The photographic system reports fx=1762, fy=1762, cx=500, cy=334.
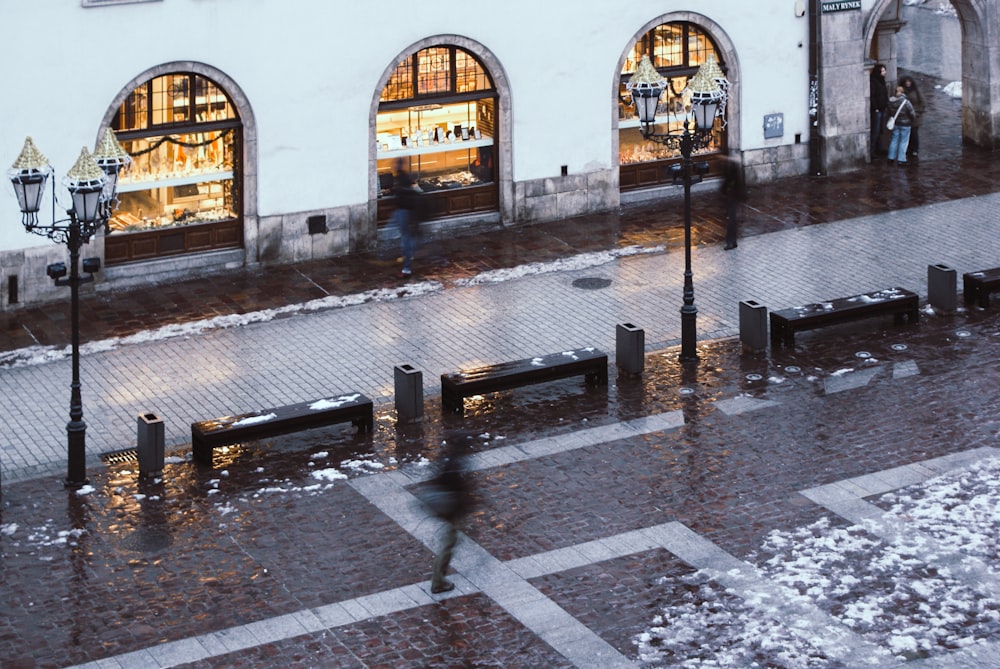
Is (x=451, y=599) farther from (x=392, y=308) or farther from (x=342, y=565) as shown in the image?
(x=392, y=308)

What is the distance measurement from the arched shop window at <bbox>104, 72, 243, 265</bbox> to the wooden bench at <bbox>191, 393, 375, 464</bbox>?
6.79 m

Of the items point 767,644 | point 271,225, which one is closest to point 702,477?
point 767,644

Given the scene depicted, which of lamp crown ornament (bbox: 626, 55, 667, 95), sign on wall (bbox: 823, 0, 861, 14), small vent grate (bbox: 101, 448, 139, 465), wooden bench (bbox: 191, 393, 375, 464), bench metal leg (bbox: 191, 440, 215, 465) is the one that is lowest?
small vent grate (bbox: 101, 448, 139, 465)

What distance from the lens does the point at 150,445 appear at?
19.0 meters

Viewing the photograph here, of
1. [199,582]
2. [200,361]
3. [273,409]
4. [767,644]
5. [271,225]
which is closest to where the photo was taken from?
[767,644]

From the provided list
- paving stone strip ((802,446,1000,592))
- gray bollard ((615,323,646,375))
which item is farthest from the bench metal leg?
paving stone strip ((802,446,1000,592))

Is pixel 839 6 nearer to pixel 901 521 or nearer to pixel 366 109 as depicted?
pixel 366 109

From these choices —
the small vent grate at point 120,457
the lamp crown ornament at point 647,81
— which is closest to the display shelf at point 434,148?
the lamp crown ornament at point 647,81

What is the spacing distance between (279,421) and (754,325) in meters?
6.58

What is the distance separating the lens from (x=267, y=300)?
25.4 m

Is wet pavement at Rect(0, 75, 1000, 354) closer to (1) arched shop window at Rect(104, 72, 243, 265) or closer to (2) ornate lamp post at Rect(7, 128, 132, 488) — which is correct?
(1) arched shop window at Rect(104, 72, 243, 265)

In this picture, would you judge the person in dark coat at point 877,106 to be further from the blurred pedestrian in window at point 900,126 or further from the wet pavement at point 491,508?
the wet pavement at point 491,508

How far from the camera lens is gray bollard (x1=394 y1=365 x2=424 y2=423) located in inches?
803

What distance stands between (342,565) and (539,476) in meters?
2.96
